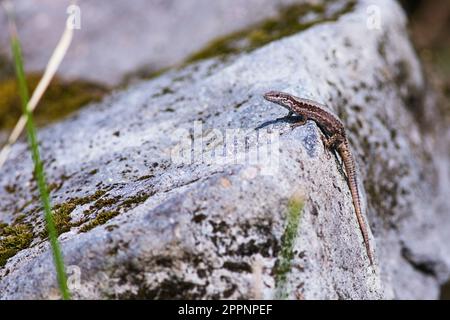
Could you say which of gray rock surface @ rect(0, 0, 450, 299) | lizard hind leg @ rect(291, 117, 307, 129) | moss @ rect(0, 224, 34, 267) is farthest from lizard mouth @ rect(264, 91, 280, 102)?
moss @ rect(0, 224, 34, 267)

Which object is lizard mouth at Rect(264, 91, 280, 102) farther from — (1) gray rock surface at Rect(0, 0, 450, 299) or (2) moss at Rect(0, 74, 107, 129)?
(2) moss at Rect(0, 74, 107, 129)

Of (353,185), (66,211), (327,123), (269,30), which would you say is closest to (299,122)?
(327,123)

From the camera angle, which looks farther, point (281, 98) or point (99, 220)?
point (281, 98)

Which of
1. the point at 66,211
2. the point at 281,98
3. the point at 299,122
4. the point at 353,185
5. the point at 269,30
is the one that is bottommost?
the point at 66,211

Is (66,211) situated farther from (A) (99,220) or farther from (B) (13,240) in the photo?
(A) (99,220)

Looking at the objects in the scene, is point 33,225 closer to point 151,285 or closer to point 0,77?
point 151,285

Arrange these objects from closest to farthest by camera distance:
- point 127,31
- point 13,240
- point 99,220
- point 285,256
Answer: point 285,256 → point 99,220 → point 13,240 → point 127,31

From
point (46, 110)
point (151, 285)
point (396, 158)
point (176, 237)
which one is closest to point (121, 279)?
point (151, 285)
